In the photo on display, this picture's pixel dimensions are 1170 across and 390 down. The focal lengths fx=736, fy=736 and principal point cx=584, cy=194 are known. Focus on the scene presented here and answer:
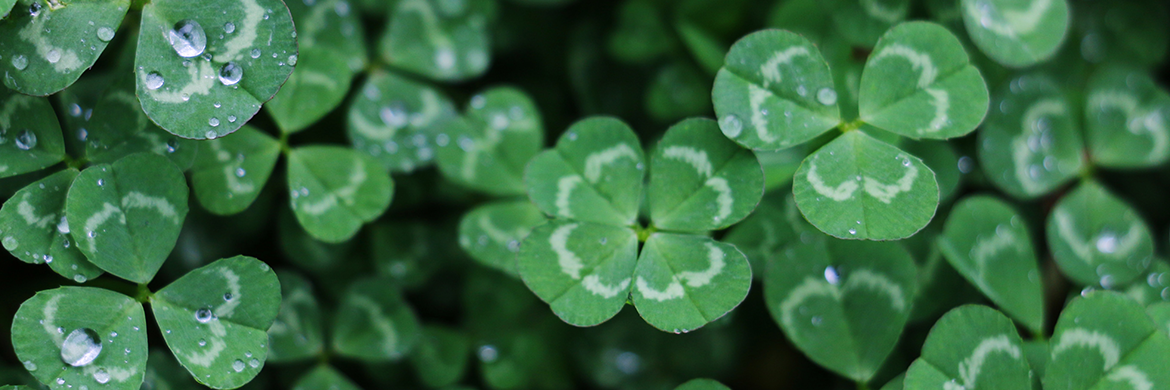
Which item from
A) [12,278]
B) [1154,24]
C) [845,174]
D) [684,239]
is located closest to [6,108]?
[12,278]

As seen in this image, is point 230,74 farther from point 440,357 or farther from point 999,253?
point 999,253

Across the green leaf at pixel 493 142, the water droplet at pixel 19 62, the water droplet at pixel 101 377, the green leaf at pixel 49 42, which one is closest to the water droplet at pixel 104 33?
the green leaf at pixel 49 42

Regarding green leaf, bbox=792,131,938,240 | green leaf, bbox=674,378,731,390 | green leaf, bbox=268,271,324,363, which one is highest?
green leaf, bbox=792,131,938,240

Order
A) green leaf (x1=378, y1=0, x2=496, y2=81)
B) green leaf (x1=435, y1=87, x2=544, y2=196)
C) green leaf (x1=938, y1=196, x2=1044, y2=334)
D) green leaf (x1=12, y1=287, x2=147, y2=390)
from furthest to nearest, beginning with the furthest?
green leaf (x1=378, y1=0, x2=496, y2=81), green leaf (x1=435, y1=87, x2=544, y2=196), green leaf (x1=938, y1=196, x2=1044, y2=334), green leaf (x1=12, y1=287, x2=147, y2=390)

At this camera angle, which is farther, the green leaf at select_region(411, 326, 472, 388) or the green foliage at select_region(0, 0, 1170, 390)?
the green leaf at select_region(411, 326, 472, 388)

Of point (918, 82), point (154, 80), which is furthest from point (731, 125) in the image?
point (154, 80)

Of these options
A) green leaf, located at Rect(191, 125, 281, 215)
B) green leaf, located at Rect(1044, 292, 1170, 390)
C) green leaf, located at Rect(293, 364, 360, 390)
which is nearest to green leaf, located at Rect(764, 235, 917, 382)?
green leaf, located at Rect(1044, 292, 1170, 390)

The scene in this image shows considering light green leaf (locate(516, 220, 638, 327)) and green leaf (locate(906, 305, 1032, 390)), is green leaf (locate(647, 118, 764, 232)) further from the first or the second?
green leaf (locate(906, 305, 1032, 390))
